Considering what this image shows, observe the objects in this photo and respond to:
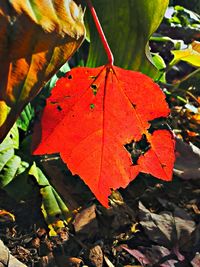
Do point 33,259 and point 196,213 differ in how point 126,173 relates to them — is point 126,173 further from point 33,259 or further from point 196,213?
point 196,213

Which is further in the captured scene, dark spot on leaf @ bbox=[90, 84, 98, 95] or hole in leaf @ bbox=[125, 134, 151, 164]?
hole in leaf @ bbox=[125, 134, 151, 164]

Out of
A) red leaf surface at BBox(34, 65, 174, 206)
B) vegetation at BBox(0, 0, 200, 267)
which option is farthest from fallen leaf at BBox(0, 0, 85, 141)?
red leaf surface at BBox(34, 65, 174, 206)

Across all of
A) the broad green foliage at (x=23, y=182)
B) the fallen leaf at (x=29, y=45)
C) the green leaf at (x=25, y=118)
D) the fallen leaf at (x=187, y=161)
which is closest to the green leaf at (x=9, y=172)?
the broad green foliage at (x=23, y=182)

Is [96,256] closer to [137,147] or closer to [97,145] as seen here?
[137,147]

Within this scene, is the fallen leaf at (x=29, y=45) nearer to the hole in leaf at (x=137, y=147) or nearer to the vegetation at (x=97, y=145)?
the vegetation at (x=97, y=145)

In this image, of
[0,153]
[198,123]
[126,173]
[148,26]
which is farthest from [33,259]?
[198,123]

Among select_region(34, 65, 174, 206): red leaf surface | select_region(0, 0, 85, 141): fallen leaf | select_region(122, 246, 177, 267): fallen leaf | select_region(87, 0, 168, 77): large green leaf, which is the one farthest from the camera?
select_region(122, 246, 177, 267): fallen leaf

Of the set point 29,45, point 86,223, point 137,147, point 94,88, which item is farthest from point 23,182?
point 29,45

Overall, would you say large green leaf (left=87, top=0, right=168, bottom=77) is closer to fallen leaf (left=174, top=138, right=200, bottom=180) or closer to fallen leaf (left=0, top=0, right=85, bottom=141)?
fallen leaf (left=174, top=138, right=200, bottom=180)

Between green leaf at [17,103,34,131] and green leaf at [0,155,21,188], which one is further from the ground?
green leaf at [17,103,34,131]
